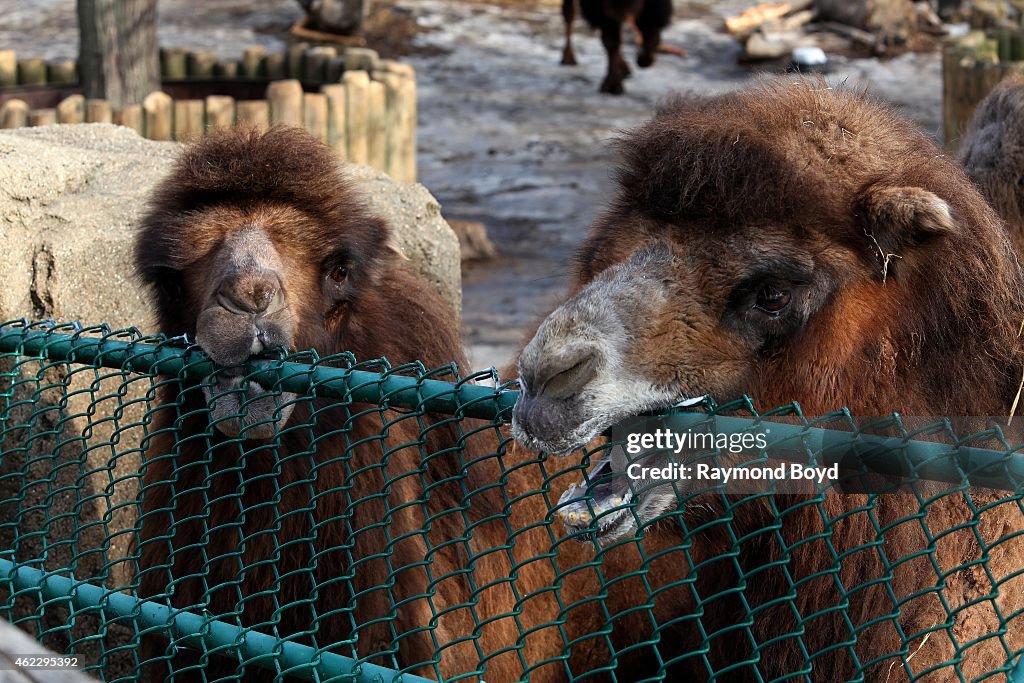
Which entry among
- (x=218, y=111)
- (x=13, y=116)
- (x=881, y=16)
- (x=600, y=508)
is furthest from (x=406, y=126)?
(x=881, y=16)

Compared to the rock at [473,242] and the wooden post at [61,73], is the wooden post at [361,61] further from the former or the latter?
the wooden post at [61,73]

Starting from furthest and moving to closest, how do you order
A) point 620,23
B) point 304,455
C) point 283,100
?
point 620,23 → point 283,100 → point 304,455

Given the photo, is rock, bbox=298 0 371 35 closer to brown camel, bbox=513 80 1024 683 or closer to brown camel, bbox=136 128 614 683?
brown camel, bbox=136 128 614 683

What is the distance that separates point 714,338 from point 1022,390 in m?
0.85

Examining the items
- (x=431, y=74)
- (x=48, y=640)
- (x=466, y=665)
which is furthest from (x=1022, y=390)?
(x=431, y=74)

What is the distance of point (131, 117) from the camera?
8.38 metres

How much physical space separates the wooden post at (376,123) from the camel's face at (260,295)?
574cm

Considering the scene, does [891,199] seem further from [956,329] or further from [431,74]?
[431,74]

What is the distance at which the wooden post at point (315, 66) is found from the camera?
10273 millimetres

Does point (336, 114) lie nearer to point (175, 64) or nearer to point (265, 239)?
point (175, 64)

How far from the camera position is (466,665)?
3723mm

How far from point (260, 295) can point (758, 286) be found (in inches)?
56.3

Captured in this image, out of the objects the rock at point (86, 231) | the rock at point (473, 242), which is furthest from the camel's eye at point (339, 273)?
the rock at point (473, 242)

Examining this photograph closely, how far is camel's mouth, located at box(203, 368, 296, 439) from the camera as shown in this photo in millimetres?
3244
